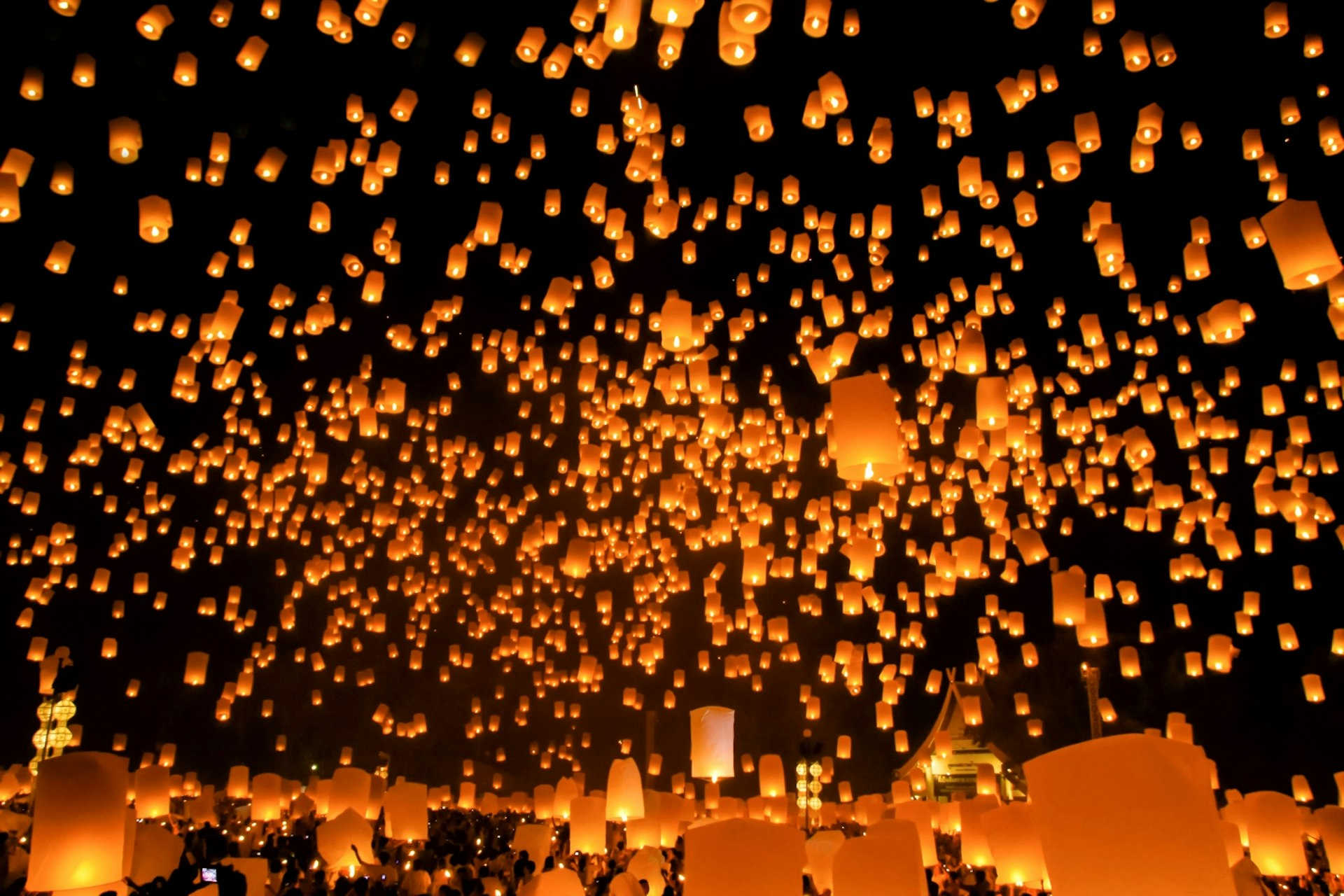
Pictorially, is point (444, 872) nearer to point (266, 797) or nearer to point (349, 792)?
point (349, 792)

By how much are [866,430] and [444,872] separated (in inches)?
162

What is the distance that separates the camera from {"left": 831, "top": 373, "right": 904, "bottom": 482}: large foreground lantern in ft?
15.0

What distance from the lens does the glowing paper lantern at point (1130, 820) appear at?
2434 mm

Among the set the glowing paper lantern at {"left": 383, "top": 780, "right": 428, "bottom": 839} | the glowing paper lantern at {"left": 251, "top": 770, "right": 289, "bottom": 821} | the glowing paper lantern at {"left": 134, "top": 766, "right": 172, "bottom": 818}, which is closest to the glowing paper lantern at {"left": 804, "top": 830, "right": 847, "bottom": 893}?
the glowing paper lantern at {"left": 383, "top": 780, "right": 428, "bottom": 839}

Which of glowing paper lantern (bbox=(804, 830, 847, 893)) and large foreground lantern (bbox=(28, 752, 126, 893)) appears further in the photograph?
glowing paper lantern (bbox=(804, 830, 847, 893))

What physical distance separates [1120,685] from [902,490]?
4380mm

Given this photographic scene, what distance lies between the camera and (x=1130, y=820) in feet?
8.09

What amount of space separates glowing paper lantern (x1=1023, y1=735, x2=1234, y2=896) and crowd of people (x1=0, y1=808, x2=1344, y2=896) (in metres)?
1.25

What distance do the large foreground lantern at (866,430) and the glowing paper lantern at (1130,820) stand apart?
2123 mm

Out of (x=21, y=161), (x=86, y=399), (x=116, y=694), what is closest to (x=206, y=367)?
(x=86, y=399)

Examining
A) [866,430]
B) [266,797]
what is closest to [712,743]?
[866,430]

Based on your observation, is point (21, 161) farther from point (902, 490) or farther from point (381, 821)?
point (902, 490)

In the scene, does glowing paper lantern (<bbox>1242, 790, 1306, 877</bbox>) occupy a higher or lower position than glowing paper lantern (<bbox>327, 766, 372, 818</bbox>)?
lower

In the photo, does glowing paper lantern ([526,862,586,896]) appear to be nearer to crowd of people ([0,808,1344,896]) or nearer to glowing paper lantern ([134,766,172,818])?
crowd of people ([0,808,1344,896])
